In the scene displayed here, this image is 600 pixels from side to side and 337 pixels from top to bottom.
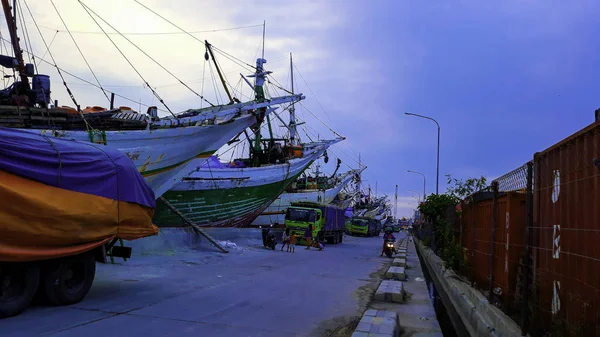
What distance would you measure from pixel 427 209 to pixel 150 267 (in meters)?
13.7

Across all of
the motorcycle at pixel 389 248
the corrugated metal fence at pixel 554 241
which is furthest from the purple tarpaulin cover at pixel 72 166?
the motorcycle at pixel 389 248

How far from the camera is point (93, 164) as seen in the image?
8484mm

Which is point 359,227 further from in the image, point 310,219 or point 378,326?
point 378,326

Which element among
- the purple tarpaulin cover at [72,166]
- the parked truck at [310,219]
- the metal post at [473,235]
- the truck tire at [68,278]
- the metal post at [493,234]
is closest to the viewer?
the purple tarpaulin cover at [72,166]

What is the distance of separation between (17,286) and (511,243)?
23.9 ft

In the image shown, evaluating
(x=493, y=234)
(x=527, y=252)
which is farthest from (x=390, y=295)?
(x=527, y=252)

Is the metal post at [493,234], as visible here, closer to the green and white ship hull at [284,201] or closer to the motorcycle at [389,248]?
the motorcycle at [389,248]

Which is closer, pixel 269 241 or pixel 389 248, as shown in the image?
pixel 389 248

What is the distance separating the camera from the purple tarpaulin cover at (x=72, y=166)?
7195 mm

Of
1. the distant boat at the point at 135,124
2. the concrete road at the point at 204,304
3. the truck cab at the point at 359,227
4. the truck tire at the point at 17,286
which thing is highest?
the distant boat at the point at 135,124

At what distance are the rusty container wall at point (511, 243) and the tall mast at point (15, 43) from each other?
1472 cm

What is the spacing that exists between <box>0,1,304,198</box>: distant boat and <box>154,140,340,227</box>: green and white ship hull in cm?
239

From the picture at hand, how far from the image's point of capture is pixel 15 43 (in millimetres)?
15914

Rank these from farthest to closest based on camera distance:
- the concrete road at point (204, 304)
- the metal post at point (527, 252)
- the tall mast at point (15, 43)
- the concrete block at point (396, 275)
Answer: the tall mast at point (15, 43) → the concrete block at point (396, 275) → the concrete road at point (204, 304) → the metal post at point (527, 252)
